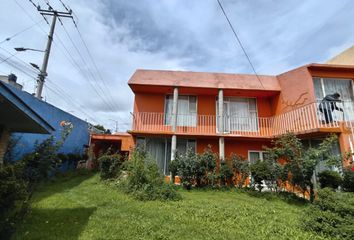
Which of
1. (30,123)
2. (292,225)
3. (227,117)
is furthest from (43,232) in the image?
(227,117)

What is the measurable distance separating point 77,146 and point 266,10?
1302 cm

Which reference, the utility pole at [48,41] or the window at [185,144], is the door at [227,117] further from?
the utility pole at [48,41]

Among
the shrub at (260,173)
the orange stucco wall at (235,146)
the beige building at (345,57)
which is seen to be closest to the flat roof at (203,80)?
the orange stucco wall at (235,146)

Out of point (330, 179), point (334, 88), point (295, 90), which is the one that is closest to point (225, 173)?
point (330, 179)

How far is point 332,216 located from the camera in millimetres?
4867

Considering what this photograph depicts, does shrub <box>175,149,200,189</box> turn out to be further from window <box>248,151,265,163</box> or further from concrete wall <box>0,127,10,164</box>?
concrete wall <box>0,127,10,164</box>

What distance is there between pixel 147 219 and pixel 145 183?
8.98 feet

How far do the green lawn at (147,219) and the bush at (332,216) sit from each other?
348 millimetres

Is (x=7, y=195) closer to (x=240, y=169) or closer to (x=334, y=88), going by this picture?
(x=240, y=169)

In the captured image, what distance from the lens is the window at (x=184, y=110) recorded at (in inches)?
497

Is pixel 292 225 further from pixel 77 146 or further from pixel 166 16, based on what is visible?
pixel 77 146

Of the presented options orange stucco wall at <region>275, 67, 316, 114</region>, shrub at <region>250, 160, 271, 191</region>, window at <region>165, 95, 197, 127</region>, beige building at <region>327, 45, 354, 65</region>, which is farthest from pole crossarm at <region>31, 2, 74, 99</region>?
beige building at <region>327, 45, 354, 65</region>

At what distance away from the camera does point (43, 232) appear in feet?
14.0

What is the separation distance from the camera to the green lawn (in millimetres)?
4375
